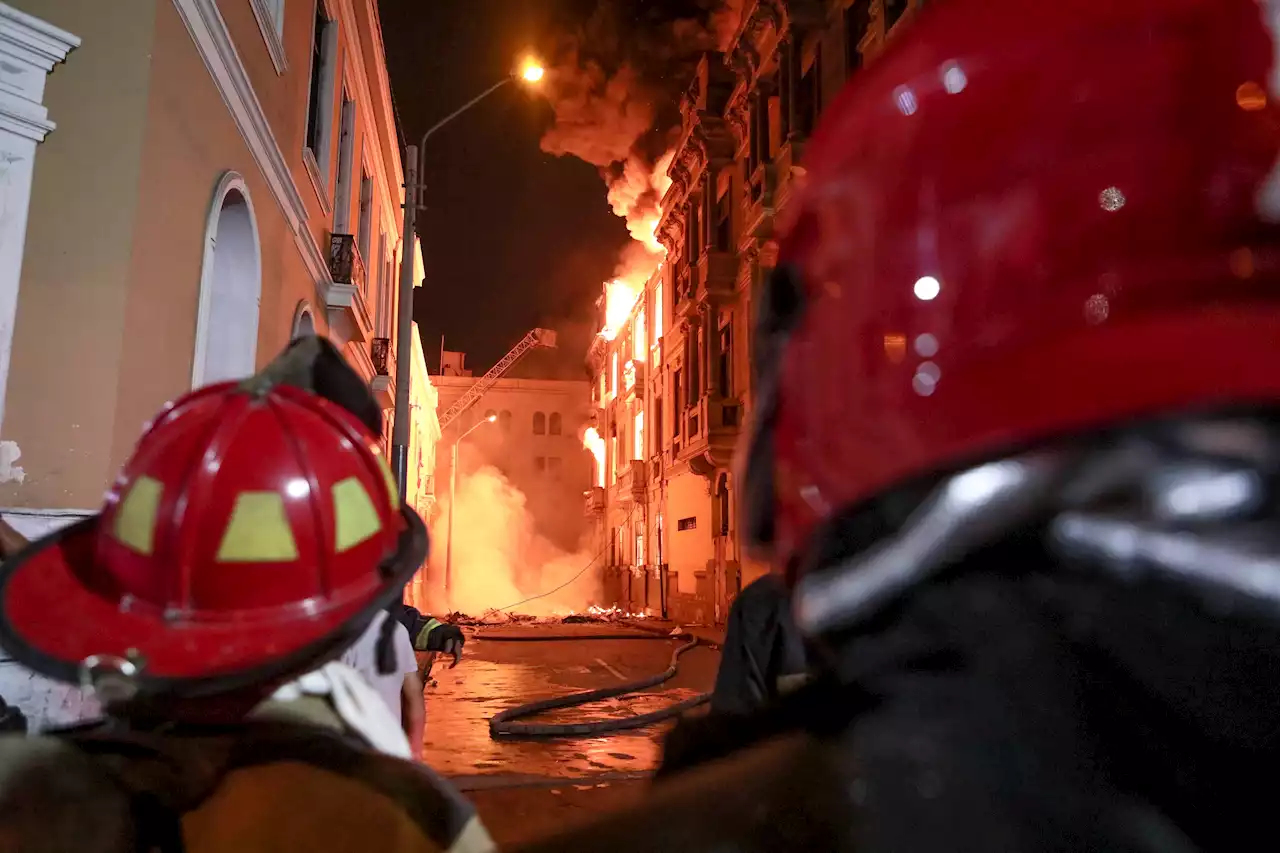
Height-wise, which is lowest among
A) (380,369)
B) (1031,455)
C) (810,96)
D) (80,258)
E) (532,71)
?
(1031,455)

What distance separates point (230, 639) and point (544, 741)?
250 inches

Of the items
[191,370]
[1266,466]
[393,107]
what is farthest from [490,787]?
[393,107]

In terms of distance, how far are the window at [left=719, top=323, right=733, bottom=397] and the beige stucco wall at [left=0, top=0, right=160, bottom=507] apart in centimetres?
1531

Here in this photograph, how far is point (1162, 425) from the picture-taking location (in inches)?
28.9

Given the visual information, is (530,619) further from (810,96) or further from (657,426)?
(810,96)

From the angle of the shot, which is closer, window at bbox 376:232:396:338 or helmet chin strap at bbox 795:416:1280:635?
helmet chin strap at bbox 795:416:1280:635

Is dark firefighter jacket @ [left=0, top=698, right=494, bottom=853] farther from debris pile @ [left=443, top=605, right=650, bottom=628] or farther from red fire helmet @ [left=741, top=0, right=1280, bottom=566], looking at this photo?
debris pile @ [left=443, top=605, right=650, bottom=628]

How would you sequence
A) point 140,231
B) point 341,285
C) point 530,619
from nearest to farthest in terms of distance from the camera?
point 140,231 < point 341,285 < point 530,619

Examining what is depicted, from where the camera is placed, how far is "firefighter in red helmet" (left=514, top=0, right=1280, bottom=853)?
593 mm

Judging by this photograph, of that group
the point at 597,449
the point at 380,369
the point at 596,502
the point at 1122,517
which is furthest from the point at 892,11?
the point at 597,449

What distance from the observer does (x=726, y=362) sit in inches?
770

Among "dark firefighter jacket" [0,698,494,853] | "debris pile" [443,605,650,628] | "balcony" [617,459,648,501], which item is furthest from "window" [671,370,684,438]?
"dark firefighter jacket" [0,698,494,853]

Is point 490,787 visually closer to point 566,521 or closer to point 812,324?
point 812,324

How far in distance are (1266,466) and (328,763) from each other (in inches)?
47.8
